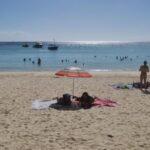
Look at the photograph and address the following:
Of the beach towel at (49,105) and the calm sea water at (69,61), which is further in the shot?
the calm sea water at (69,61)

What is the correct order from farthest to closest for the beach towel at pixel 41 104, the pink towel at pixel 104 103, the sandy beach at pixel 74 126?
1. the pink towel at pixel 104 103
2. the beach towel at pixel 41 104
3. the sandy beach at pixel 74 126

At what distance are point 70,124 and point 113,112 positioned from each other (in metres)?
2.48

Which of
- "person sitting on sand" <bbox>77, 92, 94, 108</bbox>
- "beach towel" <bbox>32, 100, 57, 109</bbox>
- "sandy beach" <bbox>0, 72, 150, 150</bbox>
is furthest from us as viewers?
"person sitting on sand" <bbox>77, 92, 94, 108</bbox>

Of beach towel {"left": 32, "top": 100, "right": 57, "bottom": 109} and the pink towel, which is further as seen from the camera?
the pink towel

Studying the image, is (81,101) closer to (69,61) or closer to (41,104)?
(41,104)

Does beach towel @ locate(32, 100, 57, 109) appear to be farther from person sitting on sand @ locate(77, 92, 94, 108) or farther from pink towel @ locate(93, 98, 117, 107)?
pink towel @ locate(93, 98, 117, 107)

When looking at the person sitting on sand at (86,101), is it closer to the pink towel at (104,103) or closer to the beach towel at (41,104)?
the pink towel at (104,103)

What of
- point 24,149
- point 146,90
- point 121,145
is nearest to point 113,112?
point 121,145

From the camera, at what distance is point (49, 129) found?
1078cm

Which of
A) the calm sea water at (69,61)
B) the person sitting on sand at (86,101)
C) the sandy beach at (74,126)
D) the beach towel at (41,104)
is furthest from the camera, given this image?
the calm sea water at (69,61)

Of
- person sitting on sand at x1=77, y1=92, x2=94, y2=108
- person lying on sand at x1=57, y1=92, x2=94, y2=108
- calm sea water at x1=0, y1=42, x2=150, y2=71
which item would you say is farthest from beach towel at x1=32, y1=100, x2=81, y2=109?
calm sea water at x1=0, y1=42, x2=150, y2=71

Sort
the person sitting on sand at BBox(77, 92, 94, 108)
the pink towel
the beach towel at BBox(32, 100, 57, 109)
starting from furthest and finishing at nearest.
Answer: the pink towel < the person sitting on sand at BBox(77, 92, 94, 108) < the beach towel at BBox(32, 100, 57, 109)

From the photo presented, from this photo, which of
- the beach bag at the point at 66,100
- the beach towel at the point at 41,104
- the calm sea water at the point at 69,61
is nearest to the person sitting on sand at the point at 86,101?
the beach bag at the point at 66,100

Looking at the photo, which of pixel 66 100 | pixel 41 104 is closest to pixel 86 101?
pixel 66 100
